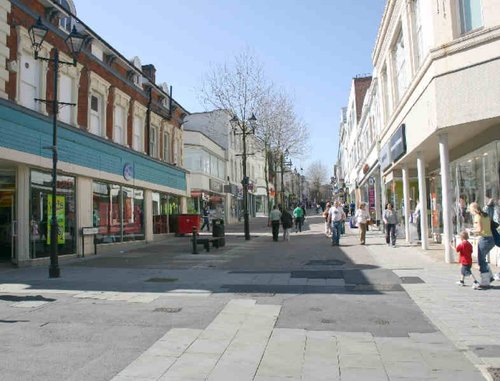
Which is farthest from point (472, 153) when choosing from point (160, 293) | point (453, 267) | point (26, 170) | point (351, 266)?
point (26, 170)

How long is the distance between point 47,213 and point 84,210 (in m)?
2.26

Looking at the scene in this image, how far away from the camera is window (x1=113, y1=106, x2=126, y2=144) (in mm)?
21630

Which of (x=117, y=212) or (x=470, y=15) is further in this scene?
(x=117, y=212)

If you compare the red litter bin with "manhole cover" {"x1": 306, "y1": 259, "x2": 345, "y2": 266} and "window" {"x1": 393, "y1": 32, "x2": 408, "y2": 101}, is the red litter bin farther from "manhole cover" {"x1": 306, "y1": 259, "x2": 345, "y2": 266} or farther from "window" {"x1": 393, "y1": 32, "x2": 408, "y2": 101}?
"manhole cover" {"x1": 306, "y1": 259, "x2": 345, "y2": 266}

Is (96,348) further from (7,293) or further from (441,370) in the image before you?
(7,293)

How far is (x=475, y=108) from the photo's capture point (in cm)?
1154

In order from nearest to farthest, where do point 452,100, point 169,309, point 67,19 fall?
point 169,309, point 452,100, point 67,19

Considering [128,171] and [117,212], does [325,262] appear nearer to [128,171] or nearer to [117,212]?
[117,212]

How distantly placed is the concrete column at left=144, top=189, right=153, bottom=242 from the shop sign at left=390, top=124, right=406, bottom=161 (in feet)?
40.4

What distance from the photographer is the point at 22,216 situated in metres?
14.4

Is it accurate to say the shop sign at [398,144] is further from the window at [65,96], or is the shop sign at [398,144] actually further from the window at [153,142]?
the window at [153,142]

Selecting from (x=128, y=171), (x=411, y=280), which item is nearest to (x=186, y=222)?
(x=128, y=171)

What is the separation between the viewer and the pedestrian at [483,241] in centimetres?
938

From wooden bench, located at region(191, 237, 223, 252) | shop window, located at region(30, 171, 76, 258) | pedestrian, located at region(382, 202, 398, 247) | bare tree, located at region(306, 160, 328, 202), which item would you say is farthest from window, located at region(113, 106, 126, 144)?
bare tree, located at region(306, 160, 328, 202)
